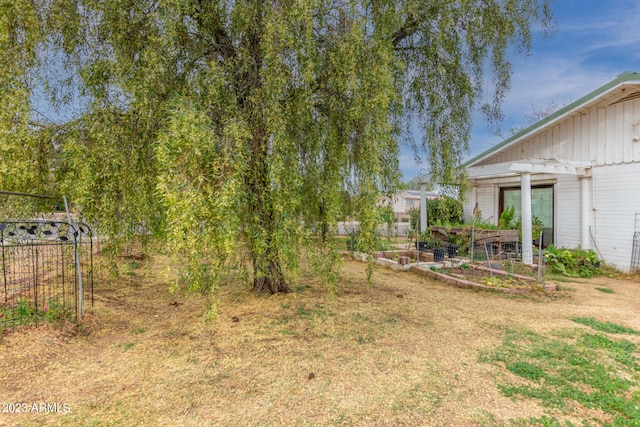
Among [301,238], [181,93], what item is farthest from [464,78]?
[181,93]

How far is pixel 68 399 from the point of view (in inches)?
113

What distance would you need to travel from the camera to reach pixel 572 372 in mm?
3307

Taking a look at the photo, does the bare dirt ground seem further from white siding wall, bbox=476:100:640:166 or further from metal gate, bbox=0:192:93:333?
white siding wall, bbox=476:100:640:166

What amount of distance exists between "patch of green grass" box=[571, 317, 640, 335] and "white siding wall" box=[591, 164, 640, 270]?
16.2 ft

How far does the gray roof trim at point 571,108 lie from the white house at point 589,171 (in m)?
0.02

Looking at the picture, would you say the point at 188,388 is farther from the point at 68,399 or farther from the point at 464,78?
the point at 464,78

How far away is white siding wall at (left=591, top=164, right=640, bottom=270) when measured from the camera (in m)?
8.16

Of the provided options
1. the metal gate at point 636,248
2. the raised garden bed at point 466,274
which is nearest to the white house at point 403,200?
the raised garden bed at point 466,274

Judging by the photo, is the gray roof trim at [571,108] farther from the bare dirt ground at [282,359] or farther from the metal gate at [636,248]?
the bare dirt ground at [282,359]

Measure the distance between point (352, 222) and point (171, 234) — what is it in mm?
2304

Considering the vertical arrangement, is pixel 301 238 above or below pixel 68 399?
above

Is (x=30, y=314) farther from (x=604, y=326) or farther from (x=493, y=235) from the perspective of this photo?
(x=493, y=235)

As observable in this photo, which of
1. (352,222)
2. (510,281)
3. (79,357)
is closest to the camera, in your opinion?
(79,357)

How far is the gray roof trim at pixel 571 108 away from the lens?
25.3 feet
